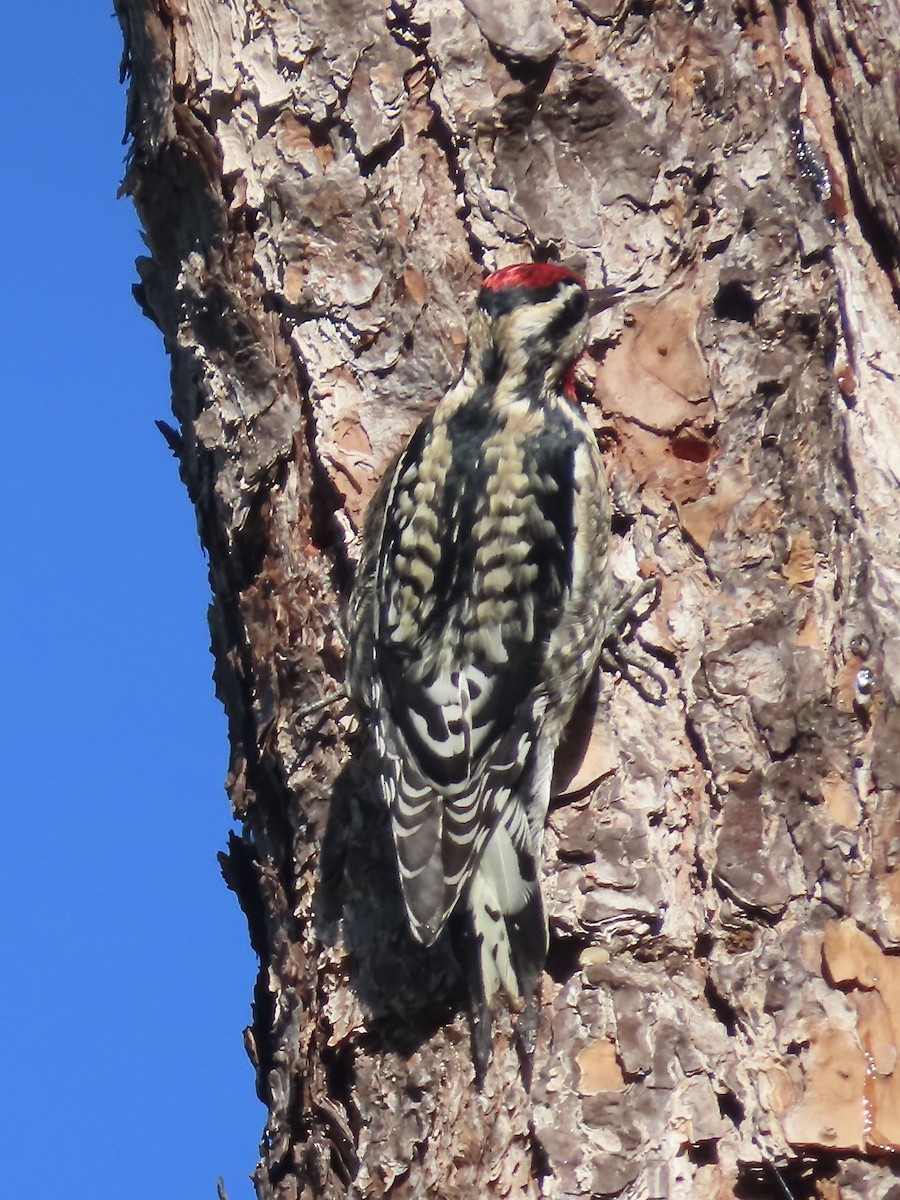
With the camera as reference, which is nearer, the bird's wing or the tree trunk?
the tree trunk

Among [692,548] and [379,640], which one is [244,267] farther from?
[692,548]

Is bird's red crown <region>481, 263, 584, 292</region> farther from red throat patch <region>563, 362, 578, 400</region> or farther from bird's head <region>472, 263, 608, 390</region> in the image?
red throat patch <region>563, 362, 578, 400</region>

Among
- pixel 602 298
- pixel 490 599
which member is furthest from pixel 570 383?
pixel 490 599

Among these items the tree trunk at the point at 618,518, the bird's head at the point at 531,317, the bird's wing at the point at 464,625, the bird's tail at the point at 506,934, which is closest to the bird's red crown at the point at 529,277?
the bird's head at the point at 531,317

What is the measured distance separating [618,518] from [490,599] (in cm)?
28

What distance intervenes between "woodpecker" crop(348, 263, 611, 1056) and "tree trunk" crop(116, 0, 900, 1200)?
7 centimetres

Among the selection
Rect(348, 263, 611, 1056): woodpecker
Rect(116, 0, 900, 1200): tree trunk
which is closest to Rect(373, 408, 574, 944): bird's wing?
Rect(348, 263, 611, 1056): woodpecker

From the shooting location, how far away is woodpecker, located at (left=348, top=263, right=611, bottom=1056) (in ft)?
8.59

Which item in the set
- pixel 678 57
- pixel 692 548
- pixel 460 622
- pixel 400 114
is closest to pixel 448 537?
pixel 460 622

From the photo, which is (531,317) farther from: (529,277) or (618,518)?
(618,518)

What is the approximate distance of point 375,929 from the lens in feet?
8.74

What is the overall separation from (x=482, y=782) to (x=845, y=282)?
1.11m

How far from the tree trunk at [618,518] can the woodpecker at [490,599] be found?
0.07m

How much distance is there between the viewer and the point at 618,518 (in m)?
2.88
